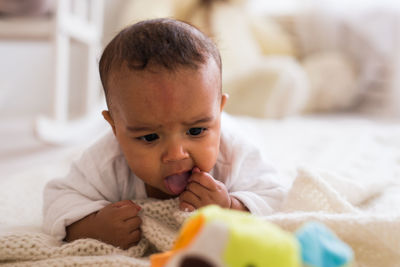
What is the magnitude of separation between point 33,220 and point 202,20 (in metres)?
1.45

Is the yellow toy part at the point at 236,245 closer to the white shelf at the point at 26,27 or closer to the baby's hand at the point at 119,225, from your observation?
the baby's hand at the point at 119,225

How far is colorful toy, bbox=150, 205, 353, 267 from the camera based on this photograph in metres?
0.29

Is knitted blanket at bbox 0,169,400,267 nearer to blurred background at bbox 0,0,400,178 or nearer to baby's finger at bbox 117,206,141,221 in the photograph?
baby's finger at bbox 117,206,141,221

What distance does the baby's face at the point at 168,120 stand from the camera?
56cm

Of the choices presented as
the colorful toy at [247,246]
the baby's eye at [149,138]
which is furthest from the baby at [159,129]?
the colorful toy at [247,246]

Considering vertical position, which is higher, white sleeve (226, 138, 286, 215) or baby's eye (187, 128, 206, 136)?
baby's eye (187, 128, 206, 136)

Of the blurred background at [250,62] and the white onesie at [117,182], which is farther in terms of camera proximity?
the blurred background at [250,62]

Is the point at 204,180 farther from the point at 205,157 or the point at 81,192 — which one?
the point at 81,192

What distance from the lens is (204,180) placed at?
1.98 feet

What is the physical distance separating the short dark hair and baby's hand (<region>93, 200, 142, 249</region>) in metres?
0.16

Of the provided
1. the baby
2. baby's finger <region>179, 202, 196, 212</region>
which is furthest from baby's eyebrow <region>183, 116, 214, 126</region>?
baby's finger <region>179, 202, 196, 212</region>

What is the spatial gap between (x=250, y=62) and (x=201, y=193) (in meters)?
1.43

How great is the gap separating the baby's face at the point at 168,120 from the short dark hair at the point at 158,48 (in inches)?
0.5

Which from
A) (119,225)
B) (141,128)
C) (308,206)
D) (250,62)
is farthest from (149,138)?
(250,62)
